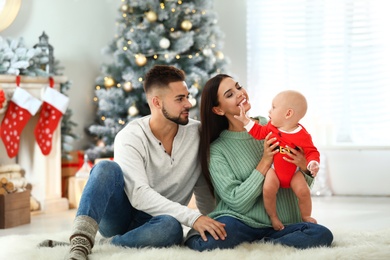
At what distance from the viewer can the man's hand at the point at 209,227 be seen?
2771 mm

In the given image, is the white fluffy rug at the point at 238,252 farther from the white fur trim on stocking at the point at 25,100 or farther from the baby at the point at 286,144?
the white fur trim on stocking at the point at 25,100

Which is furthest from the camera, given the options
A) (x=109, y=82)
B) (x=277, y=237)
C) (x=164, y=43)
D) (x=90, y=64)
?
(x=90, y=64)

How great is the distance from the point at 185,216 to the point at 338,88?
3.76 meters

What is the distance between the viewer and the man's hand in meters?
2.77

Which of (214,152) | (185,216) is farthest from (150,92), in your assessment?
(185,216)

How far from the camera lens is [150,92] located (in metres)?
3.12

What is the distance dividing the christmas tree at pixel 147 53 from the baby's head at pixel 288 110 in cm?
249

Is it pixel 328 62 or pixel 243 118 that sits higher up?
pixel 328 62

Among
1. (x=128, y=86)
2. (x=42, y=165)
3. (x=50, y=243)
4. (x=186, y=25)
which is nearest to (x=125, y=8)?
(x=186, y=25)

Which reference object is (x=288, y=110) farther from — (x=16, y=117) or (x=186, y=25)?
(x=186, y=25)

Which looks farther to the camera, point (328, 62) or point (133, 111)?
point (328, 62)

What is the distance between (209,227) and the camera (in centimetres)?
278

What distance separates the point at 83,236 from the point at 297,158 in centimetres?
90

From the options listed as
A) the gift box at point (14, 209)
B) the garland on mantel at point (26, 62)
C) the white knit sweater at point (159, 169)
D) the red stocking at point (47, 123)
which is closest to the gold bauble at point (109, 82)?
the garland on mantel at point (26, 62)
